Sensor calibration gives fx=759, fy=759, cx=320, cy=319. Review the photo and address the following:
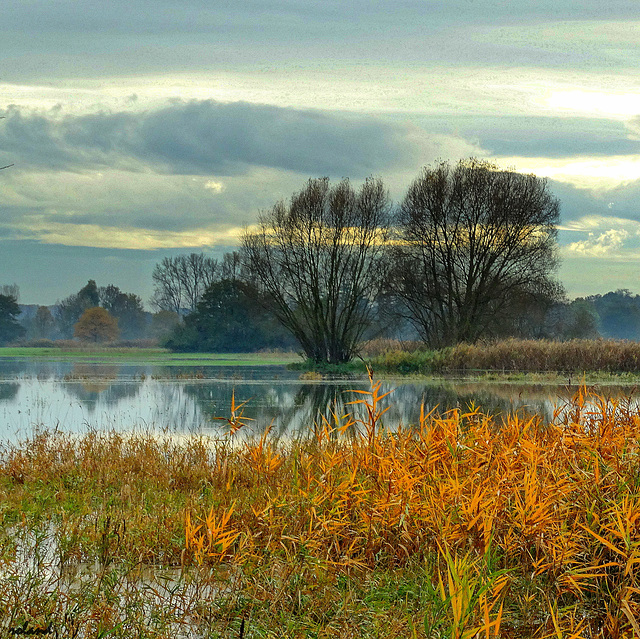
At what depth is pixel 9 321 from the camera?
258ft

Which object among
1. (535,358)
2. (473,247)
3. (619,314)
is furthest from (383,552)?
(619,314)

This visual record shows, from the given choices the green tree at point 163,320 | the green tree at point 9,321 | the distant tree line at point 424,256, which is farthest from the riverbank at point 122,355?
the distant tree line at point 424,256

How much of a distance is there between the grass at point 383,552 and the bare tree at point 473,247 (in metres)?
31.3

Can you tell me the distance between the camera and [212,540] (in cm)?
506

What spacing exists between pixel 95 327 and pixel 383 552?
7343cm

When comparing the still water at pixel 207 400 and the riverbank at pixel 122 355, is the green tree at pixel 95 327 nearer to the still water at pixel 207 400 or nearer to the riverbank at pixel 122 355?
the riverbank at pixel 122 355

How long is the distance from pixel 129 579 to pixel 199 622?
2.90 feet

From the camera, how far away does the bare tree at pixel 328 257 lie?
124ft

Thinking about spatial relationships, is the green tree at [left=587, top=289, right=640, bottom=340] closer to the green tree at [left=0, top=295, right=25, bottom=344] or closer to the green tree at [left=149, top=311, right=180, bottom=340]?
the green tree at [left=149, top=311, right=180, bottom=340]

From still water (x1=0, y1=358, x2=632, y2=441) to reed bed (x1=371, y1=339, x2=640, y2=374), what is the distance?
4.37 metres

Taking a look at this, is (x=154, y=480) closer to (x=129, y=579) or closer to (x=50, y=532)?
(x=50, y=532)

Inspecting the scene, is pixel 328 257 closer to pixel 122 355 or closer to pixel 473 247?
pixel 473 247

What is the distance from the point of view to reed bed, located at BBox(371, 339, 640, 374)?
3133 centimetres

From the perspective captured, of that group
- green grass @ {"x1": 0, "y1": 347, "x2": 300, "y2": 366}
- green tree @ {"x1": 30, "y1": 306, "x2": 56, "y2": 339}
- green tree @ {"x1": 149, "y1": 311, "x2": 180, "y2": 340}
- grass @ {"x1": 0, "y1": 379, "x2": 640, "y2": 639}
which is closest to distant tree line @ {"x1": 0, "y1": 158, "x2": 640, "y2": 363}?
green grass @ {"x1": 0, "y1": 347, "x2": 300, "y2": 366}
